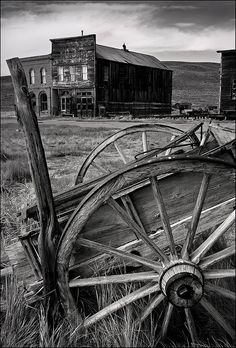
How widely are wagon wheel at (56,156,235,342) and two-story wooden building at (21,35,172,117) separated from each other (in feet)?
67.7

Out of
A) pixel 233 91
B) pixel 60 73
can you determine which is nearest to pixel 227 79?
pixel 233 91

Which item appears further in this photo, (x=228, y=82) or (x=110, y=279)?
(x=228, y=82)

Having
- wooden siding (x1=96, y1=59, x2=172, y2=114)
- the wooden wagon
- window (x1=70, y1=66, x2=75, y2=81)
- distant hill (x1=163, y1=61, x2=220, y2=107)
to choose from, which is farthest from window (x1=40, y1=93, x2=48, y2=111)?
the wooden wagon

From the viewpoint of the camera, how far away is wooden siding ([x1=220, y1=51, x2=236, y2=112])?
63.2 ft

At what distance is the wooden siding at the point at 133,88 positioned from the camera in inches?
894

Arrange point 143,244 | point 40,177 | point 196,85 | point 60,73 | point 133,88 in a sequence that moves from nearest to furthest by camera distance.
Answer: point 40,177 < point 143,244 < point 60,73 < point 133,88 < point 196,85

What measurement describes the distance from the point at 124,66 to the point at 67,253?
2306 cm

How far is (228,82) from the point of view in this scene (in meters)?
19.5

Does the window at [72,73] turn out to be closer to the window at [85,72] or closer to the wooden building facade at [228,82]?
the window at [85,72]

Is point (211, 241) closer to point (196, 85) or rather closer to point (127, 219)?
point (127, 219)

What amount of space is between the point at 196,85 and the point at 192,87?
1.92 meters

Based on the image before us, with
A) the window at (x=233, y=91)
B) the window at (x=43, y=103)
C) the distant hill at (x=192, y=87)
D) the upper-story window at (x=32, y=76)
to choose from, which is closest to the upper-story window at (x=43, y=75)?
the upper-story window at (x=32, y=76)

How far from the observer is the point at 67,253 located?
65.6 inches

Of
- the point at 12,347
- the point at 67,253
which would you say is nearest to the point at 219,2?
the point at 67,253
